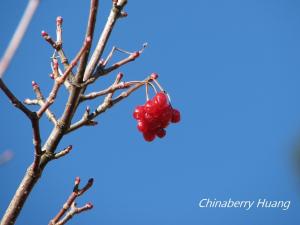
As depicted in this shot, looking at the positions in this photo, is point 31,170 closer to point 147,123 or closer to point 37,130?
point 37,130

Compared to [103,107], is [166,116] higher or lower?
higher

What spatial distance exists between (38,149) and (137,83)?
71 cm

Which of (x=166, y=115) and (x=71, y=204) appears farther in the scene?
(x=166, y=115)

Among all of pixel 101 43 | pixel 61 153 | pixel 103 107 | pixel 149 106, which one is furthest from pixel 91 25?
pixel 149 106

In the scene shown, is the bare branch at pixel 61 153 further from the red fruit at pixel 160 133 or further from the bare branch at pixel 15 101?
the red fruit at pixel 160 133

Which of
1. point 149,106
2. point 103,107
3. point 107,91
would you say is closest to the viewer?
point 107,91

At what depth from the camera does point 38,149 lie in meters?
2.24

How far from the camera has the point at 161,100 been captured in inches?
124

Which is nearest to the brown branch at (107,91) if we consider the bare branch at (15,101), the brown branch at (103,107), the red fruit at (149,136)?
the brown branch at (103,107)

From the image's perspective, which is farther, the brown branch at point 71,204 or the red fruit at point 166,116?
the red fruit at point 166,116

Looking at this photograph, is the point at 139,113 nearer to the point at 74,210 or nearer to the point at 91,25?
the point at 74,210

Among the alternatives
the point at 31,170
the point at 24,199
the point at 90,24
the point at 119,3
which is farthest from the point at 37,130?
the point at 119,3

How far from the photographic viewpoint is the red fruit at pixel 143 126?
10.2 ft

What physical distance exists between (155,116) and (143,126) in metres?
0.12
